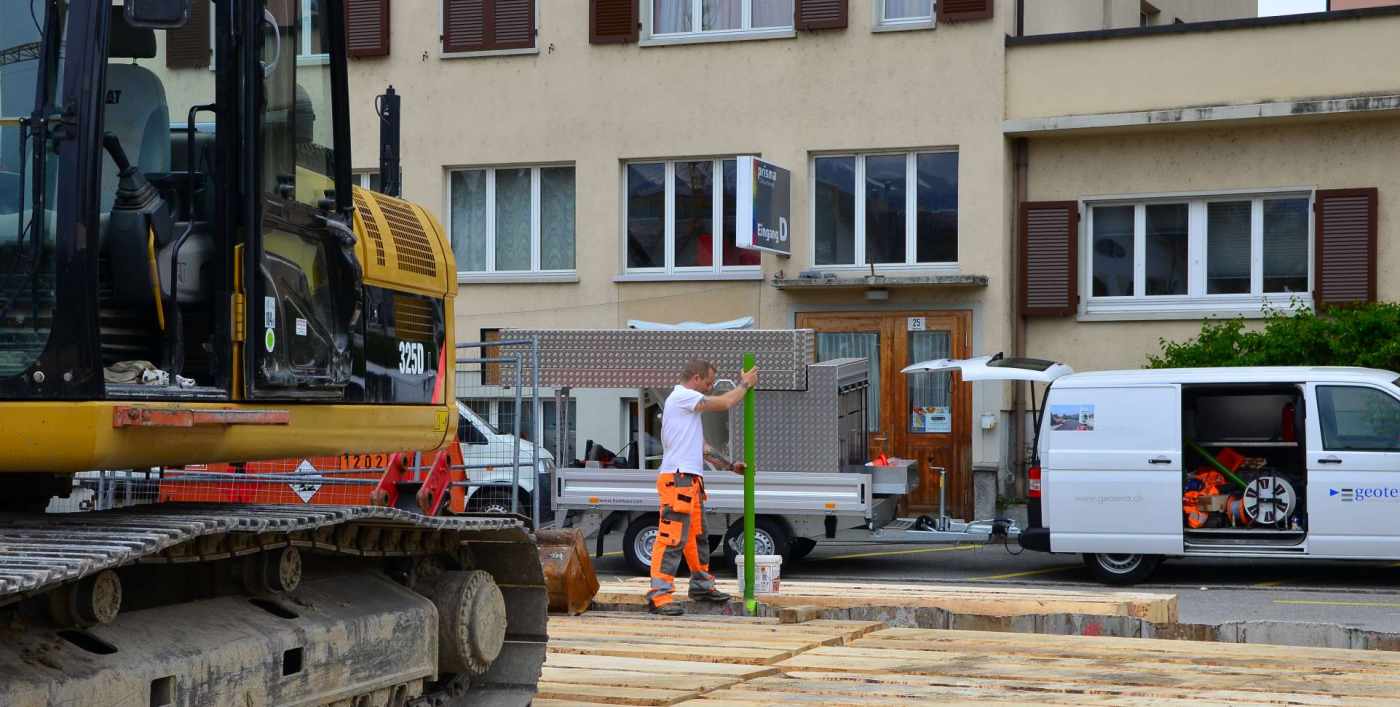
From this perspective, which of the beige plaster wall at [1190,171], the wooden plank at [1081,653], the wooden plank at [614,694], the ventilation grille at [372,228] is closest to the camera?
the wooden plank at [614,694]

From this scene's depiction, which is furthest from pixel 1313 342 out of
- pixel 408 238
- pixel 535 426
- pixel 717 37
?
pixel 408 238

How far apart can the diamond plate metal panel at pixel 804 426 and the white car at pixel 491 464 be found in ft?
7.01

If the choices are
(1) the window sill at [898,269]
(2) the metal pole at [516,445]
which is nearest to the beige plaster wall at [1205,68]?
(1) the window sill at [898,269]

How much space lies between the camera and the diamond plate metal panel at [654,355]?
704 inches

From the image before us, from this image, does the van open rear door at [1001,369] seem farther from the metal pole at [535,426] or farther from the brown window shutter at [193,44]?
the brown window shutter at [193,44]

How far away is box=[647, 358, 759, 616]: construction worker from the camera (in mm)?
11922

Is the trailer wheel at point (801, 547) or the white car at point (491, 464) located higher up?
the white car at point (491, 464)

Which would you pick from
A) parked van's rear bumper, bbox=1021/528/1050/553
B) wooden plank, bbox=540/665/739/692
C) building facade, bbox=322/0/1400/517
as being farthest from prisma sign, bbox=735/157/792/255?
wooden plank, bbox=540/665/739/692

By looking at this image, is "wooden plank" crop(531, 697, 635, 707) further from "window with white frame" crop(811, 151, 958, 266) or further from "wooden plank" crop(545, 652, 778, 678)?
"window with white frame" crop(811, 151, 958, 266)

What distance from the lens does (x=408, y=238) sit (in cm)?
858

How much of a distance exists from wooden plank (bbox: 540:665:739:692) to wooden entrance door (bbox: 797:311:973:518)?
50.7 feet

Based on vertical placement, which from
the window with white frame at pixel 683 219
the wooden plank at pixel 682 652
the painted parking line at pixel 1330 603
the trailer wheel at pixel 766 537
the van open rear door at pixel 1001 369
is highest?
the window with white frame at pixel 683 219

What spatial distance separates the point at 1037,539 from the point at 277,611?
11584 millimetres

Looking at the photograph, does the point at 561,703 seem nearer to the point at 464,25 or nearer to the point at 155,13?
the point at 155,13
